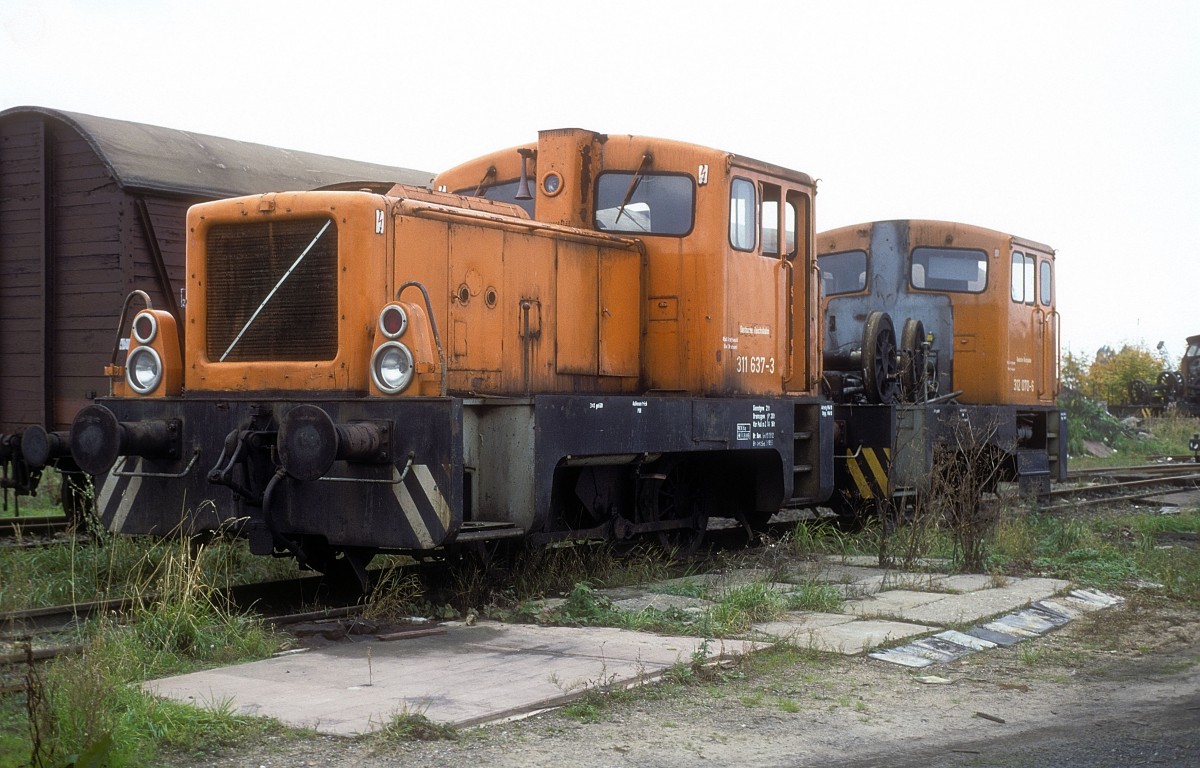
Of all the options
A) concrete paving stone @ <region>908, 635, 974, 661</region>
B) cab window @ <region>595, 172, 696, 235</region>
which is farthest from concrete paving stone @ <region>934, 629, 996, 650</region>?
cab window @ <region>595, 172, 696, 235</region>

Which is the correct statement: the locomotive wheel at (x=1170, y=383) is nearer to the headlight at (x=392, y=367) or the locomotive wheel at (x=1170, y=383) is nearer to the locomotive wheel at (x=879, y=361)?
the locomotive wheel at (x=879, y=361)

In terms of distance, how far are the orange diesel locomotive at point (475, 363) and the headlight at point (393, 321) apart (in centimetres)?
1

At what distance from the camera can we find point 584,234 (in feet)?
27.9

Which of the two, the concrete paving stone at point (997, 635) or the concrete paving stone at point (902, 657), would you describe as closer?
the concrete paving stone at point (902, 657)

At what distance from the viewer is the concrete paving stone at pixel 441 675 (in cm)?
487

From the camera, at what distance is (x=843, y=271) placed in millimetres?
13945

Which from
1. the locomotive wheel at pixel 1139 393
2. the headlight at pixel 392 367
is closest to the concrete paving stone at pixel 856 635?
the headlight at pixel 392 367

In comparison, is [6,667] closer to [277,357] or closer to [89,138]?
[277,357]

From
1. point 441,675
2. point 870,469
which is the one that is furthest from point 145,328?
point 870,469

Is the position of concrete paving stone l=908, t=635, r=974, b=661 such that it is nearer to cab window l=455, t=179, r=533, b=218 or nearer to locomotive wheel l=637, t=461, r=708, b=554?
locomotive wheel l=637, t=461, r=708, b=554

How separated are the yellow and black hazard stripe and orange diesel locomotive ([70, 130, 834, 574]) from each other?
4.77 feet

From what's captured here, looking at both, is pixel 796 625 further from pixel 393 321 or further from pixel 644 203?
pixel 644 203

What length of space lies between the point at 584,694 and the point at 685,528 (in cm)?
447

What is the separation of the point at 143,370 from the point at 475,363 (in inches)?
81.3
